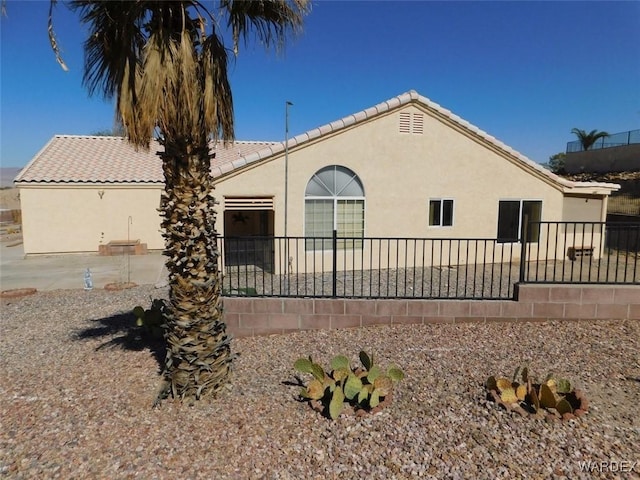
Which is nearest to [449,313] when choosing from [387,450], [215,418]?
[387,450]

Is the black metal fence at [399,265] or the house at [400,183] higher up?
the house at [400,183]

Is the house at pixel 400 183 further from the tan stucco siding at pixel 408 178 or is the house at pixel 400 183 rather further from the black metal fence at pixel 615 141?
the black metal fence at pixel 615 141

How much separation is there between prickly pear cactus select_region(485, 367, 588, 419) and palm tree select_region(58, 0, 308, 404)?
9.87ft

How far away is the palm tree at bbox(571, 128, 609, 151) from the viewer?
34.4 metres

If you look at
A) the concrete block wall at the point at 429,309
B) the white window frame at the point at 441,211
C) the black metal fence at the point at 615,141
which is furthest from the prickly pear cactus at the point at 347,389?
the black metal fence at the point at 615,141

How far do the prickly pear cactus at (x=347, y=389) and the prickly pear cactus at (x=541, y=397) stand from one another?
1004mm

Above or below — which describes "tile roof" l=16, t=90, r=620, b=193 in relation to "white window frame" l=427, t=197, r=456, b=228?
above

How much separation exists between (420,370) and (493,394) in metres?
1.00

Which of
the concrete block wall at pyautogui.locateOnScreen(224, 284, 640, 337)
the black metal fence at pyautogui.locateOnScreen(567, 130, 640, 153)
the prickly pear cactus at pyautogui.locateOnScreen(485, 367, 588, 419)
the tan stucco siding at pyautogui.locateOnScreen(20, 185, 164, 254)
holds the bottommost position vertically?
the prickly pear cactus at pyautogui.locateOnScreen(485, 367, 588, 419)

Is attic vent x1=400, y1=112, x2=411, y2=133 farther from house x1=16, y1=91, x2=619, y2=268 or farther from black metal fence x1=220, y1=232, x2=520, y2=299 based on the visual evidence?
black metal fence x1=220, y1=232, x2=520, y2=299

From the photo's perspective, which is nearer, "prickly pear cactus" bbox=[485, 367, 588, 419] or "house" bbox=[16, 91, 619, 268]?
"prickly pear cactus" bbox=[485, 367, 588, 419]

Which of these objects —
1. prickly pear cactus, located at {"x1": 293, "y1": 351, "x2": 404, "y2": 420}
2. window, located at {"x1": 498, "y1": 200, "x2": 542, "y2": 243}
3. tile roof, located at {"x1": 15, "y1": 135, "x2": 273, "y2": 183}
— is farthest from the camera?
tile roof, located at {"x1": 15, "y1": 135, "x2": 273, "y2": 183}

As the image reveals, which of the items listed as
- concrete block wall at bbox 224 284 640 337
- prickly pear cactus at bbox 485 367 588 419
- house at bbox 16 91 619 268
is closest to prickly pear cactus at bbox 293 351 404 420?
prickly pear cactus at bbox 485 367 588 419

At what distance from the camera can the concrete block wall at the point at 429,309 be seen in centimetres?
648
